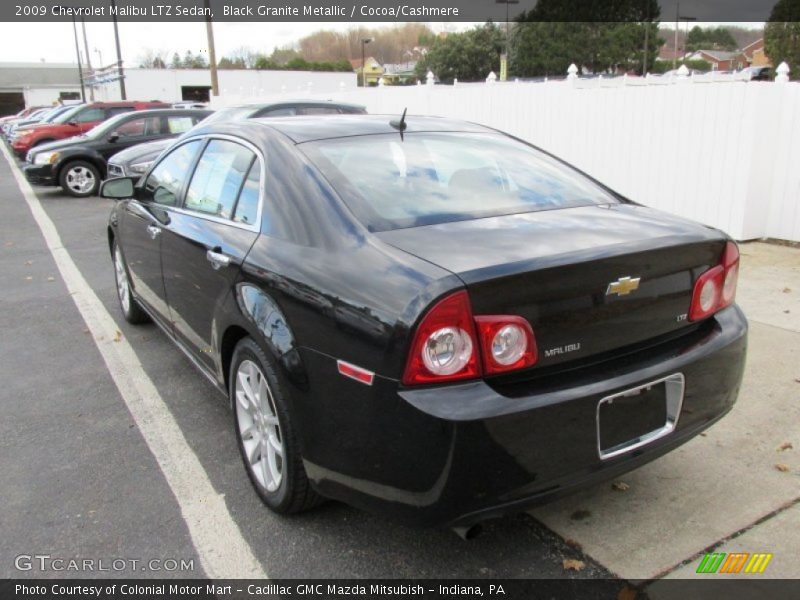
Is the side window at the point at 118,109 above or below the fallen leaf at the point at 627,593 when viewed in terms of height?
above

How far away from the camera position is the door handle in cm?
305

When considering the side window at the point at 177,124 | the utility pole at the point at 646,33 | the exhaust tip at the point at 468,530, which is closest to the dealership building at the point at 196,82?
the utility pole at the point at 646,33

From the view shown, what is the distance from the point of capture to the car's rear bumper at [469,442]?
206 cm

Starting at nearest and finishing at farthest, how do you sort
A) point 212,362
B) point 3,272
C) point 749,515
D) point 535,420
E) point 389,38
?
point 535,420 → point 749,515 → point 212,362 → point 3,272 → point 389,38

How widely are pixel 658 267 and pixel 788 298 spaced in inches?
150

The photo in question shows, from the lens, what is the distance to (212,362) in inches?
133

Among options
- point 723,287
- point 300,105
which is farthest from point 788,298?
point 300,105

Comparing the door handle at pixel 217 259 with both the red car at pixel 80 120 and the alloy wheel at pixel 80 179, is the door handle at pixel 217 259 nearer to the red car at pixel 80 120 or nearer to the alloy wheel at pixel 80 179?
the alloy wheel at pixel 80 179

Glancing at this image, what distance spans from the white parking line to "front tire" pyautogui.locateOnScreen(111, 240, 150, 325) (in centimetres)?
17

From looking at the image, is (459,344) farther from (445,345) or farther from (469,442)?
(469,442)

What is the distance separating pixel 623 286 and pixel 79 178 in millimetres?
13559

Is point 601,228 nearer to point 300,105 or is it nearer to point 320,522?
point 320,522

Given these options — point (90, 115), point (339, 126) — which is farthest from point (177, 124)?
point (339, 126)

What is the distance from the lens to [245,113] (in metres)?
10.0
